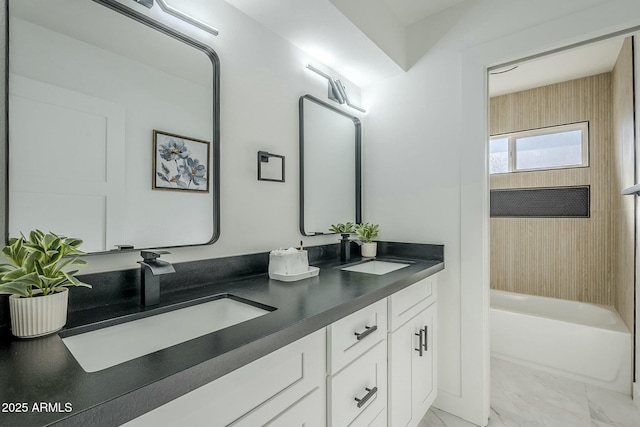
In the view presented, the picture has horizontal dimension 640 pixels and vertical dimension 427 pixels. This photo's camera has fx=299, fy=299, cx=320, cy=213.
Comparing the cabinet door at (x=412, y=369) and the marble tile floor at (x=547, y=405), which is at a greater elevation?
the cabinet door at (x=412, y=369)

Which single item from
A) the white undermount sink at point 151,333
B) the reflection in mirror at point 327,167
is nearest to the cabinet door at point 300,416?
the white undermount sink at point 151,333

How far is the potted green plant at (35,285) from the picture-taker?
721 millimetres

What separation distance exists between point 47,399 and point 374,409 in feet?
3.69

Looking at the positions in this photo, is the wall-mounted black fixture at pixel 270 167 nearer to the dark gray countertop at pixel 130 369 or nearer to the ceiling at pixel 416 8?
the dark gray countertop at pixel 130 369

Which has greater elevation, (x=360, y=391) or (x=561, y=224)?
(x=561, y=224)

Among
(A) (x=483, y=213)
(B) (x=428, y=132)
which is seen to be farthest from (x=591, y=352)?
(B) (x=428, y=132)

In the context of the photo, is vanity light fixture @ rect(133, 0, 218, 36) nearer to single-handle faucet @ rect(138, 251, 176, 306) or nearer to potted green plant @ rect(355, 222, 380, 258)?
single-handle faucet @ rect(138, 251, 176, 306)

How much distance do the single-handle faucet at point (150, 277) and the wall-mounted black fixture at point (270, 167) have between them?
67 centimetres

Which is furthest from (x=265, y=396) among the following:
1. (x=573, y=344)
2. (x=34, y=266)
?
(x=573, y=344)

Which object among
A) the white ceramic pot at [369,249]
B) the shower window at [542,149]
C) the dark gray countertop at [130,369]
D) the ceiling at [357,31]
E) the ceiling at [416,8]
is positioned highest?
the ceiling at [416,8]

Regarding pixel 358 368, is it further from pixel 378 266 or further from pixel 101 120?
pixel 101 120

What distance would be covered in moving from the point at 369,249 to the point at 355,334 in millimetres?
1059

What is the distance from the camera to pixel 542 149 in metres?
3.32

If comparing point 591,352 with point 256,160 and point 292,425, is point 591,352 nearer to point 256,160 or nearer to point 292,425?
point 292,425
